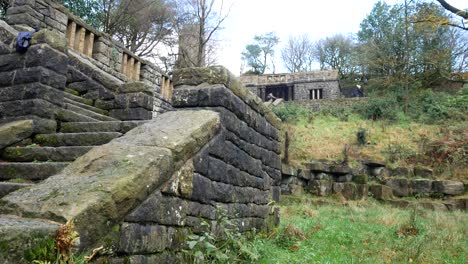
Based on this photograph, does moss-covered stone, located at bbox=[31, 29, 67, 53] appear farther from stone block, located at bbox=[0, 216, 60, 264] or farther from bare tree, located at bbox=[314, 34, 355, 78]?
bare tree, located at bbox=[314, 34, 355, 78]

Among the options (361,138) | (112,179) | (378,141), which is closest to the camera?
(112,179)

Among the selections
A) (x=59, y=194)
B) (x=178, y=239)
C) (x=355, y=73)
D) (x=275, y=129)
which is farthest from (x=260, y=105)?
(x=355, y=73)

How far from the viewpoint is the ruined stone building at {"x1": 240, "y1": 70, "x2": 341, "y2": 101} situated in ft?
105

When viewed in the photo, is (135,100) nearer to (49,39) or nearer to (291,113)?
(49,39)

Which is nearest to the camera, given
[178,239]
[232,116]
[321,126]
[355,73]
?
[178,239]

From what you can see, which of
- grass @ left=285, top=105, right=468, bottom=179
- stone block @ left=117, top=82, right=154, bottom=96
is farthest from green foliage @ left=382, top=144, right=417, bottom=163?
stone block @ left=117, top=82, right=154, bottom=96

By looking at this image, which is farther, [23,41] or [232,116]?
[23,41]

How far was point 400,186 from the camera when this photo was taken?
1284 cm

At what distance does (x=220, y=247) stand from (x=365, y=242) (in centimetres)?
336

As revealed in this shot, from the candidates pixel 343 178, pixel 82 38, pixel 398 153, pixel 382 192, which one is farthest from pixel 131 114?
pixel 398 153

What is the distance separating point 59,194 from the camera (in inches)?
86.7

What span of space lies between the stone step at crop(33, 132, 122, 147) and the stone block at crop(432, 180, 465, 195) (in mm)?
11565

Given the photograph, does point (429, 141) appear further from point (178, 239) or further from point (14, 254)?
point (14, 254)

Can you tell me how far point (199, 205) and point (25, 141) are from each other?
8.78 feet
